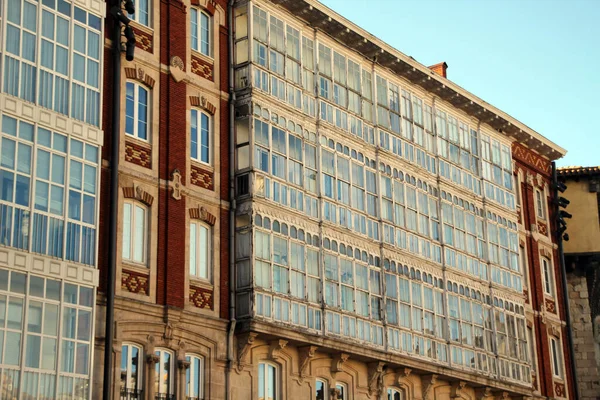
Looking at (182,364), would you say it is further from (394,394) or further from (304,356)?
(394,394)

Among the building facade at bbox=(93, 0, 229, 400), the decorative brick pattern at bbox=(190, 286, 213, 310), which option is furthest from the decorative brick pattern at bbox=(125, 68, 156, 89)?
the decorative brick pattern at bbox=(190, 286, 213, 310)

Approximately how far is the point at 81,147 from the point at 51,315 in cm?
441

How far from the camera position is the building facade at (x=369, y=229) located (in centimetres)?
3372

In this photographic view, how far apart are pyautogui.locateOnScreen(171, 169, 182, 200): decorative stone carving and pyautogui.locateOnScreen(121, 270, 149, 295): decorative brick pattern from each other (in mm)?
2713

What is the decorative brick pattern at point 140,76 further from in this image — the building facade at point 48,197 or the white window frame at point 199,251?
the white window frame at point 199,251

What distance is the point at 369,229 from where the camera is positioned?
3788 centimetres

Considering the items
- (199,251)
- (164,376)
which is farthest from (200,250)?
(164,376)

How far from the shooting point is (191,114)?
33.5m

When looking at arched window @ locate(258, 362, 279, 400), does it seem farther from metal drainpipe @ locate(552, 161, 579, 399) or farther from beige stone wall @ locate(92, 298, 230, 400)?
metal drainpipe @ locate(552, 161, 579, 399)

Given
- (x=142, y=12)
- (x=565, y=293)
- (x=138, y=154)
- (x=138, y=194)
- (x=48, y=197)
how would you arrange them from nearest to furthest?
(x=48, y=197) < (x=138, y=194) < (x=138, y=154) < (x=142, y=12) < (x=565, y=293)

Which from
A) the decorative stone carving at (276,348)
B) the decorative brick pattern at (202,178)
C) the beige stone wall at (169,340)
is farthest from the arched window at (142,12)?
the decorative stone carving at (276,348)

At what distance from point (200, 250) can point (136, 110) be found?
4.45 metres

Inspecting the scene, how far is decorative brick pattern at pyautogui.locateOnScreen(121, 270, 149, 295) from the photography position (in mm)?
29625

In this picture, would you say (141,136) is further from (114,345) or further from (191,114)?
(114,345)
